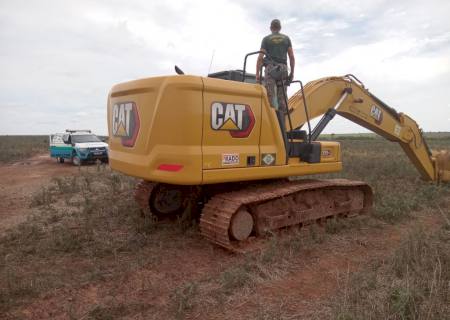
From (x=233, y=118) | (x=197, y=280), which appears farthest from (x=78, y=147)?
(x=197, y=280)

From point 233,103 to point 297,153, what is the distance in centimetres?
162

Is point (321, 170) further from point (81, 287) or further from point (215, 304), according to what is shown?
point (81, 287)

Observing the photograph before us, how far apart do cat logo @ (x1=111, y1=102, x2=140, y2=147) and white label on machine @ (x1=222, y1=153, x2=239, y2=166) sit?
1.32 meters

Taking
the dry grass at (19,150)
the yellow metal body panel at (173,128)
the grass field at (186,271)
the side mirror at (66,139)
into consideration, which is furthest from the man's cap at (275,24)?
the dry grass at (19,150)

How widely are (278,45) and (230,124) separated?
194 cm

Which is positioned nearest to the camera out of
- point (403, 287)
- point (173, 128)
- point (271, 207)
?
point (403, 287)

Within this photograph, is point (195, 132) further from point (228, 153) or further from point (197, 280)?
point (197, 280)

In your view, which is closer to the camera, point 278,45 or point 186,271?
point 186,271

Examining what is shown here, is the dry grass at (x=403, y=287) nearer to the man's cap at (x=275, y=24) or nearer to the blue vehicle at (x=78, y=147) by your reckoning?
the man's cap at (x=275, y=24)

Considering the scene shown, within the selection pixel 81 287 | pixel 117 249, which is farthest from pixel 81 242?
pixel 81 287

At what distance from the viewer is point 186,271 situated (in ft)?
15.9

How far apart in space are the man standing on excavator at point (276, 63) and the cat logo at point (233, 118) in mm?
651

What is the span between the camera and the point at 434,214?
297 inches

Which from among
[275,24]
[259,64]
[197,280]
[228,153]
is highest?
[275,24]
